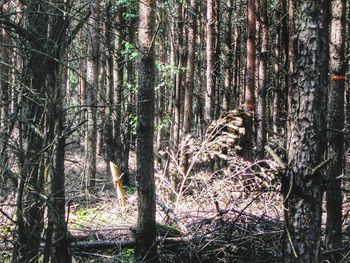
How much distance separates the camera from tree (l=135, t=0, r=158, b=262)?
20.3 ft

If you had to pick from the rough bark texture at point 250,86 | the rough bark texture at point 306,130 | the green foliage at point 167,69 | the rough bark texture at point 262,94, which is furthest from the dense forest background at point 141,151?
the rough bark texture at point 262,94

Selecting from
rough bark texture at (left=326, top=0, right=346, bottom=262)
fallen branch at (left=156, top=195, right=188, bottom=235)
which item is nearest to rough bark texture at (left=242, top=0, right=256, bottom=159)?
fallen branch at (left=156, top=195, right=188, bottom=235)

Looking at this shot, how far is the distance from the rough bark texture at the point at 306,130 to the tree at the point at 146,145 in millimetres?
2261

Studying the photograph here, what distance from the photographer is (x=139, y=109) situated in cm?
617

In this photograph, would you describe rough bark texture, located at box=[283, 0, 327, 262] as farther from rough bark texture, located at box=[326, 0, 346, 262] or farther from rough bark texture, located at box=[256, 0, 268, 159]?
rough bark texture, located at box=[256, 0, 268, 159]

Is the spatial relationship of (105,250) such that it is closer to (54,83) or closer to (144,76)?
(144,76)

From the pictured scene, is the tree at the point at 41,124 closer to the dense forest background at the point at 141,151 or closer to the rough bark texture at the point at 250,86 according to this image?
the dense forest background at the point at 141,151

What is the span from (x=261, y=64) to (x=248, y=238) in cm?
841

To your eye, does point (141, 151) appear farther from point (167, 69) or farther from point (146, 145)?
point (167, 69)

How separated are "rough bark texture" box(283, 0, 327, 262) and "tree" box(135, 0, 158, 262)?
2261 mm

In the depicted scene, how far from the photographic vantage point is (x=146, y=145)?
6.21 m

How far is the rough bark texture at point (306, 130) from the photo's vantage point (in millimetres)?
4332

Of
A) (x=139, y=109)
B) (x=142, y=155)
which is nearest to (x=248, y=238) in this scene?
(x=142, y=155)

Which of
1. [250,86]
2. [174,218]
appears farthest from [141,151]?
[250,86]
